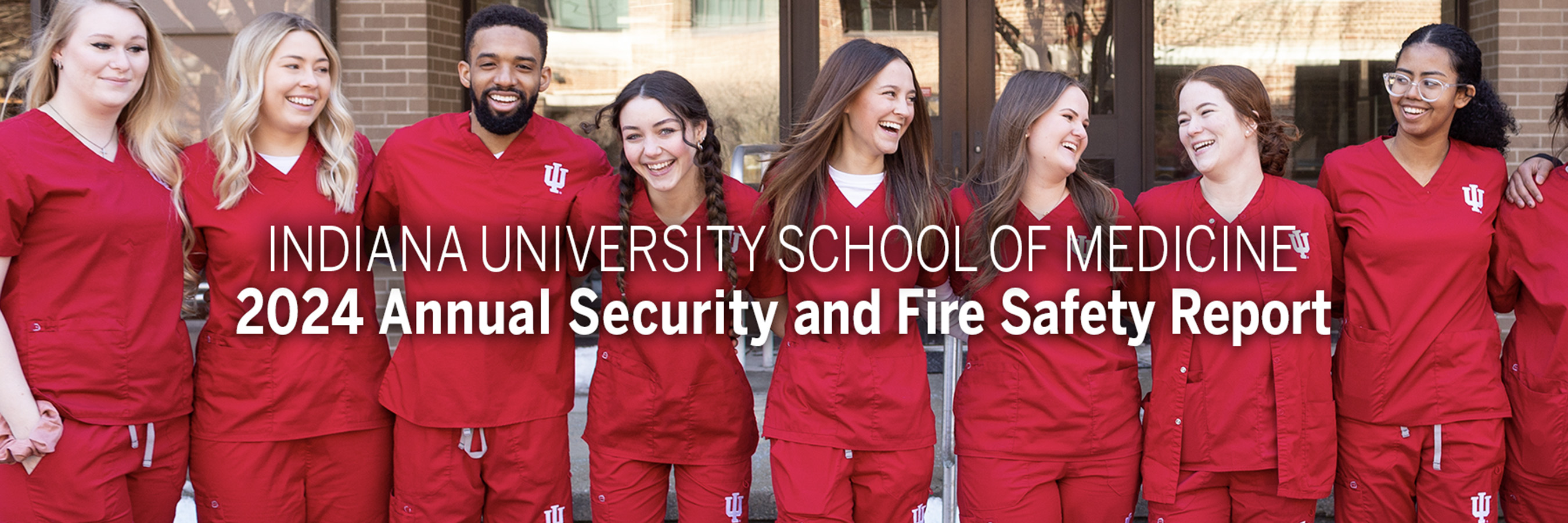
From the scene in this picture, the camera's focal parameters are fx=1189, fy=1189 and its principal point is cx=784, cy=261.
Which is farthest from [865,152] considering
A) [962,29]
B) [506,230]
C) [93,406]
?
[962,29]

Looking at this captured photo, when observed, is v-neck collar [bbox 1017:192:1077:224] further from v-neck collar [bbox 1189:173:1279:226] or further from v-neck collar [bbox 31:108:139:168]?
v-neck collar [bbox 31:108:139:168]

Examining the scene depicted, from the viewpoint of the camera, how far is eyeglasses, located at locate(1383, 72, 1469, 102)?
3094mm

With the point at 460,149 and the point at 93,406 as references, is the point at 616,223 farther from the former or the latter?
the point at 93,406

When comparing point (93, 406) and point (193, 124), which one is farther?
point (193, 124)

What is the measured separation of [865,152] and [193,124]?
4.43 metres

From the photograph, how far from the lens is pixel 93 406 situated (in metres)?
2.80

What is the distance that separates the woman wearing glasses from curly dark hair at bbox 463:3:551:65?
220 cm

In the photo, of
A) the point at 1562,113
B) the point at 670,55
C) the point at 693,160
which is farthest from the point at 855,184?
the point at 670,55

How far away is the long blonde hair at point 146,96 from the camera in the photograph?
9.49 feet

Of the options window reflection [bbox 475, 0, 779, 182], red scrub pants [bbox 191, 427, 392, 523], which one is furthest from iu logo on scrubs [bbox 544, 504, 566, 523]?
window reflection [bbox 475, 0, 779, 182]

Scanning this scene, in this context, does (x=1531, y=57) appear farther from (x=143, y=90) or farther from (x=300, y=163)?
(x=143, y=90)

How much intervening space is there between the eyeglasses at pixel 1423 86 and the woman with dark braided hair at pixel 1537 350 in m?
0.36

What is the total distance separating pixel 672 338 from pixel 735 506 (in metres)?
0.48

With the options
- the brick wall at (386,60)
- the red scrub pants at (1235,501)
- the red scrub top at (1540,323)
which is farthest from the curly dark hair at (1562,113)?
the brick wall at (386,60)
